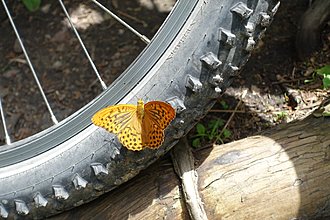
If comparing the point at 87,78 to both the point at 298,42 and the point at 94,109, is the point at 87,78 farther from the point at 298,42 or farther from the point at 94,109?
the point at 298,42

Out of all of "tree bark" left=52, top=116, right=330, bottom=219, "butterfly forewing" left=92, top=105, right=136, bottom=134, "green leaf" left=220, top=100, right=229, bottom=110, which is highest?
"green leaf" left=220, top=100, right=229, bottom=110

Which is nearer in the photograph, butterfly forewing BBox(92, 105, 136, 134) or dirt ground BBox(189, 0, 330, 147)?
butterfly forewing BBox(92, 105, 136, 134)

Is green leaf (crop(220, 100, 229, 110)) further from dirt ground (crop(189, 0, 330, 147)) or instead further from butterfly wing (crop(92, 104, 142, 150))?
butterfly wing (crop(92, 104, 142, 150))

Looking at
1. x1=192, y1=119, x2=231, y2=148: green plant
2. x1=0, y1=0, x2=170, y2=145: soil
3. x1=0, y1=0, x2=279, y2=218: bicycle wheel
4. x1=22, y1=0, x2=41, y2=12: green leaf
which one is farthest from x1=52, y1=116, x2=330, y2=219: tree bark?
x1=22, y1=0, x2=41, y2=12: green leaf

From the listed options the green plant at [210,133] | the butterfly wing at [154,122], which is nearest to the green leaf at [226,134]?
the green plant at [210,133]

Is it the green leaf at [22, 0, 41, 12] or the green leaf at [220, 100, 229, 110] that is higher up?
the green leaf at [22, 0, 41, 12]

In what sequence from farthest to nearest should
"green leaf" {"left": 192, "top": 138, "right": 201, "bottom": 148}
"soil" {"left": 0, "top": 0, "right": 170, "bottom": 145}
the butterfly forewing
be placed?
"soil" {"left": 0, "top": 0, "right": 170, "bottom": 145}, "green leaf" {"left": 192, "top": 138, "right": 201, "bottom": 148}, the butterfly forewing
